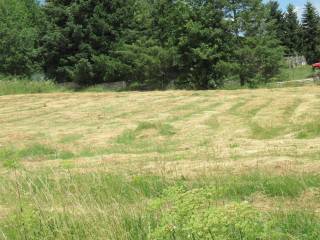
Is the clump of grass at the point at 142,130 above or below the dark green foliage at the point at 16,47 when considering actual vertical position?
below

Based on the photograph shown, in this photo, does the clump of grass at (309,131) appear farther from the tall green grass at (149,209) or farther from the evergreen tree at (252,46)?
the evergreen tree at (252,46)

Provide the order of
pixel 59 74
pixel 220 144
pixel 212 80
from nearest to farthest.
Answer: pixel 220 144 → pixel 212 80 → pixel 59 74

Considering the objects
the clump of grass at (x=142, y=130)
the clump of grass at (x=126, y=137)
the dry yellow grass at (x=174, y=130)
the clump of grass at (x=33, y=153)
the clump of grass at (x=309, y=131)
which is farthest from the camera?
the clump of grass at (x=142, y=130)

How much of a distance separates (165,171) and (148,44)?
33740mm

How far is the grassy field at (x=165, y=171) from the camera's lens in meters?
4.09

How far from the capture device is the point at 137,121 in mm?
18312

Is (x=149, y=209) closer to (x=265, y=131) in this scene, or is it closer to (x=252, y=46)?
(x=265, y=131)

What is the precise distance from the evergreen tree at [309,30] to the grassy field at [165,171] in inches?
2240

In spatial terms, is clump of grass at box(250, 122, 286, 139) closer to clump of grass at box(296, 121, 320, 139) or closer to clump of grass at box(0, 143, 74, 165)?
clump of grass at box(296, 121, 320, 139)

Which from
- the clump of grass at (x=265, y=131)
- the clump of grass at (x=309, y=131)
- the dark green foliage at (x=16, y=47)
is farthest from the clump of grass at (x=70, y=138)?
the dark green foliage at (x=16, y=47)

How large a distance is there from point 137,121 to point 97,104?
623cm

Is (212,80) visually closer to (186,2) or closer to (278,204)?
(186,2)

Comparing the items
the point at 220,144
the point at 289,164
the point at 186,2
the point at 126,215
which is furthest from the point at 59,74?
the point at 126,215

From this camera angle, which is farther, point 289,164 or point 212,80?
point 212,80
